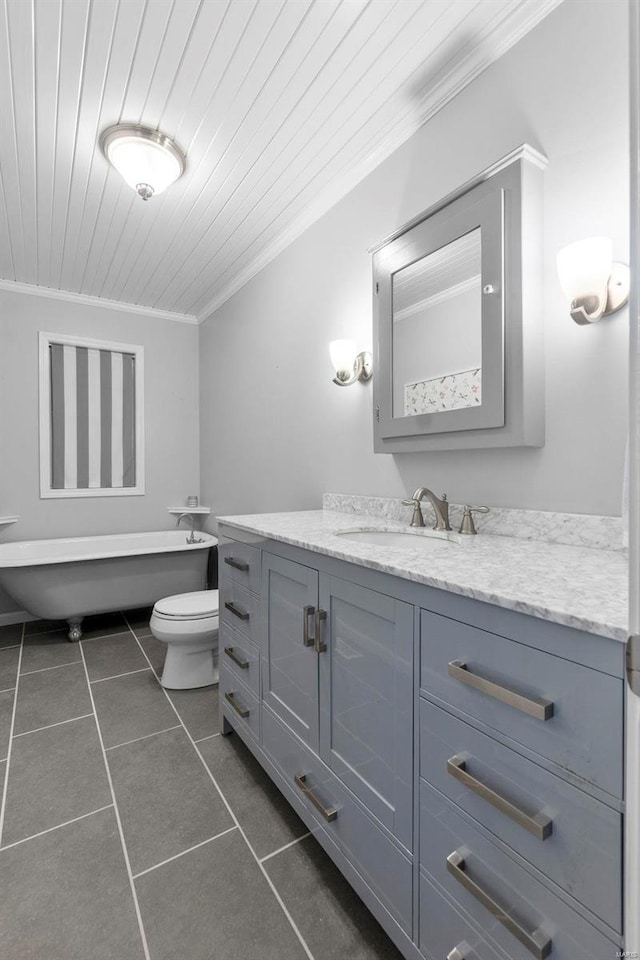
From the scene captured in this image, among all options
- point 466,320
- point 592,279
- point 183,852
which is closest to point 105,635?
point 183,852

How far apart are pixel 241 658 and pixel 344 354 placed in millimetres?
1387

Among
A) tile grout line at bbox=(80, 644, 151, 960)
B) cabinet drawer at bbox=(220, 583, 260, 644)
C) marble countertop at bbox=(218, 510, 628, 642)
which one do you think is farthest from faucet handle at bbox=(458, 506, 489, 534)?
tile grout line at bbox=(80, 644, 151, 960)

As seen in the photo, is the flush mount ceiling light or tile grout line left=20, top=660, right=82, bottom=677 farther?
tile grout line left=20, top=660, right=82, bottom=677

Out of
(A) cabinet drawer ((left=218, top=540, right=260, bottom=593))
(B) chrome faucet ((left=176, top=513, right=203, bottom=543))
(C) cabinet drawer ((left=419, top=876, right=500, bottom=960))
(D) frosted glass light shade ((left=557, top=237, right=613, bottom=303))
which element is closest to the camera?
(C) cabinet drawer ((left=419, top=876, right=500, bottom=960))

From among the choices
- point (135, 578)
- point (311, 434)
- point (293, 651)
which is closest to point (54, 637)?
point (135, 578)

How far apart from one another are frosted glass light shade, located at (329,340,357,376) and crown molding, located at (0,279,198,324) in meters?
2.53

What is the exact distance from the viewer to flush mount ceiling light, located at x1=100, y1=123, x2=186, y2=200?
190 cm

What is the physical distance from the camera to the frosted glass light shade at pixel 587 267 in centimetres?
112

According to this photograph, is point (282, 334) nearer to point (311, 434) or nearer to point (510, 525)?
point (311, 434)

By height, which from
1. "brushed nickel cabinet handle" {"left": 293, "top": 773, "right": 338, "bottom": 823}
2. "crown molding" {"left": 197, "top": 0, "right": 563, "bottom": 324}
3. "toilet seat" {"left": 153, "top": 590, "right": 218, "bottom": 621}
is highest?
"crown molding" {"left": 197, "top": 0, "right": 563, "bottom": 324}

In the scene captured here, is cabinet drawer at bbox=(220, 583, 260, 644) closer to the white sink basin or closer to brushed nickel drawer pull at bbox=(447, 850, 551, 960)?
the white sink basin

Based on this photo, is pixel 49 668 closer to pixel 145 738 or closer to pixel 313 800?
pixel 145 738

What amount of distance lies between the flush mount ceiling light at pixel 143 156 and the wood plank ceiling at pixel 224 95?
0.04 m

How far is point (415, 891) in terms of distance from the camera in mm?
965
